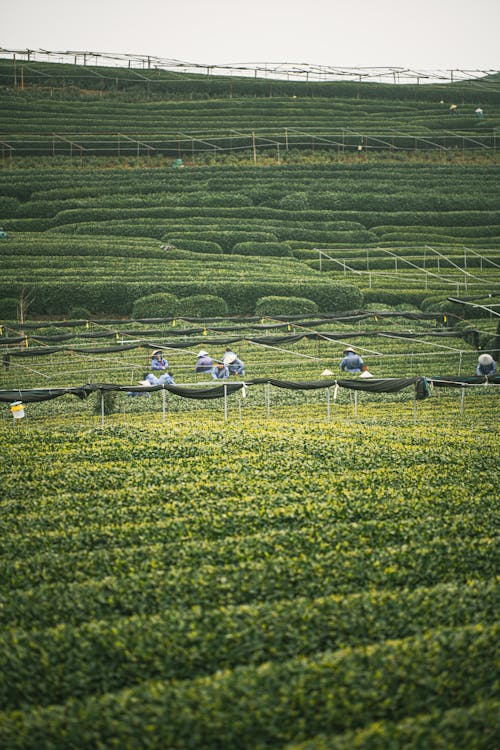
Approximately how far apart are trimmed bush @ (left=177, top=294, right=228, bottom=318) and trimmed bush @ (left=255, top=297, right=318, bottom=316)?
1.85 m

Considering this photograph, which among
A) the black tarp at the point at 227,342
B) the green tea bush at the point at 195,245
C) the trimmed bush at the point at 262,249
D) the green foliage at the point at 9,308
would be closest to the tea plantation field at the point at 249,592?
the black tarp at the point at 227,342

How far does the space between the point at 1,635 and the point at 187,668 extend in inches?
110

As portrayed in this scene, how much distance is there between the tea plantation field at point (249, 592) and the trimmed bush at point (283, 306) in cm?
1732

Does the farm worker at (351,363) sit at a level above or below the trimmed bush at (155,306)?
below

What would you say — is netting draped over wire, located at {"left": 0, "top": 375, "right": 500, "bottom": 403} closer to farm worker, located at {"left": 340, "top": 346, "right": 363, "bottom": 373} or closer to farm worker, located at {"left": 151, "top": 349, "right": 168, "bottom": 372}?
farm worker, located at {"left": 340, "top": 346, "right": 363, "bottom": 373}

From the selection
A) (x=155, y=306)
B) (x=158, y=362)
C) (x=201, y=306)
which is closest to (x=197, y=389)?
(x=158, y=362)

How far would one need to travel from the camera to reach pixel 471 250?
4441 centimetres

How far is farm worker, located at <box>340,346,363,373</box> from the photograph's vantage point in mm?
25875

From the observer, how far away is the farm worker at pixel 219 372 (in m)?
25.0

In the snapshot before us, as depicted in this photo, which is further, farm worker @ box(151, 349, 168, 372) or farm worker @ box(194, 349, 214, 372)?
farm worker @ box(194, 349, 214, 372)

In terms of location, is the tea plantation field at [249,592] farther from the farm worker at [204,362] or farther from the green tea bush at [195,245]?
the green tea bush at [195,245]

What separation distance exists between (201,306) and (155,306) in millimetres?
2273

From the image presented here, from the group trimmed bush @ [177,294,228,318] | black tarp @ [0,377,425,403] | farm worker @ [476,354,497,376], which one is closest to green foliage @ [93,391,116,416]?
black tarp @ [0,377,425,403]

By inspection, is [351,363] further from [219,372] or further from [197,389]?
[197,389]
